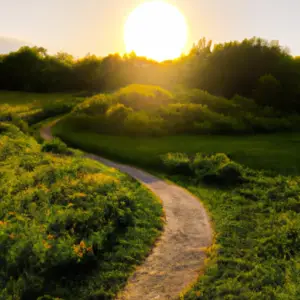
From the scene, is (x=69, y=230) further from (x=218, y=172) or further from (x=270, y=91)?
(x=270, y=91)

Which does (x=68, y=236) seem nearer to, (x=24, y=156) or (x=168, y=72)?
(x=24, y=156)

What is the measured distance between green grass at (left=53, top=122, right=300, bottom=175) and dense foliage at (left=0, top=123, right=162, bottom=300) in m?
7.65

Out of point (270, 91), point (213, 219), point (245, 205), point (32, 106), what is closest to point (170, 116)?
point (270, 91)

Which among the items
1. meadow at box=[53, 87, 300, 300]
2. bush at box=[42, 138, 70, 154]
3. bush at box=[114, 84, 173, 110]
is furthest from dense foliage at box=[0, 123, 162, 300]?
bush at box=[114, 84, 173, 110]

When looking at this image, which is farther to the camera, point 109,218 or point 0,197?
point 0,197

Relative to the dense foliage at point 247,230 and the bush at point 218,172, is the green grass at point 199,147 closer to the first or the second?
the dense foliage at point 247,230

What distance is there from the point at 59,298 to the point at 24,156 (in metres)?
16.5

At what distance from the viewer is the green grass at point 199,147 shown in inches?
1103

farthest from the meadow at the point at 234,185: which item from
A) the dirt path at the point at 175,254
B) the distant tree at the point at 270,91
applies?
the distant tree at the point at 270,91

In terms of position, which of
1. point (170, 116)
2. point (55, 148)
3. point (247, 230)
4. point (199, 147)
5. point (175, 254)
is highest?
point (170, 116)

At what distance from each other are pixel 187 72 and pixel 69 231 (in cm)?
4941

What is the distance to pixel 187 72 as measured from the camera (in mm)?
60750

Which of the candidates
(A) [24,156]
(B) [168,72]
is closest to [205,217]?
(A) [24,156]

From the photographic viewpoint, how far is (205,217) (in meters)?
18.5
